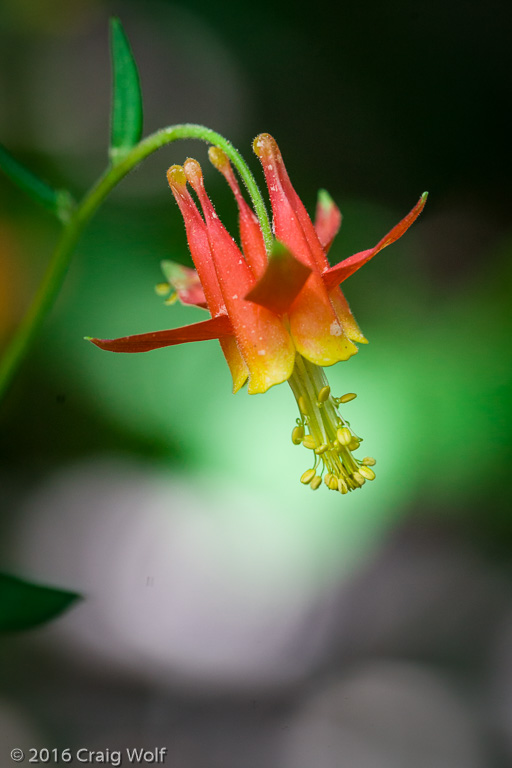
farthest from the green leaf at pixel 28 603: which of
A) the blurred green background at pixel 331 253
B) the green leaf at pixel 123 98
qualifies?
the blurred green background at pixel 331 253

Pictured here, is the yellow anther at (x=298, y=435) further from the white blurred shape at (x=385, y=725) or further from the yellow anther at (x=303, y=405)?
the white blurred shape at (x=385, y=725)

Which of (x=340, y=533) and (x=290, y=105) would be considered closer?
(x=340, y=533)

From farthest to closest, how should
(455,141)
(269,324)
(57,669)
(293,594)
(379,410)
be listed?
1. (455,141)
2. (293,594)
3. (57,669)
4. (379,410)
5. (269,324)

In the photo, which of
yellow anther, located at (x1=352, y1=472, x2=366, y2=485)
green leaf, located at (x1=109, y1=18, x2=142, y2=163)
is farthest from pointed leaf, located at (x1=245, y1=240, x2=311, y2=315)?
green leaf, located at (x1=109, y1=18, x2=142, y2=163)

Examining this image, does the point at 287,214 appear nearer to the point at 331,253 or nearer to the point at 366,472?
the point at 366,472

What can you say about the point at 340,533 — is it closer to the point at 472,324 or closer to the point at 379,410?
the point at 379,410

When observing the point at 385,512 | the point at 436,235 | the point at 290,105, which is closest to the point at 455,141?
the point at 436,235
